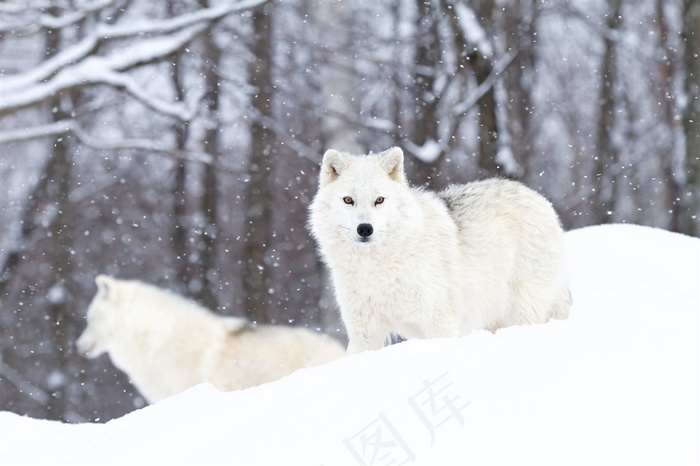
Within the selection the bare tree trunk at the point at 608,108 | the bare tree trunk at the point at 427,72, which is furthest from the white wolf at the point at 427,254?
the bare tree trunk at the point at 608,108

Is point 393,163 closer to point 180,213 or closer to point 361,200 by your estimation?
point 361,200

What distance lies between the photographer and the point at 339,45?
11117 millimetres

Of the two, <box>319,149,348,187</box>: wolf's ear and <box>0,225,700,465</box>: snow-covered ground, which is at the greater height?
<box>319,149,348,187</box>: wolf's ear

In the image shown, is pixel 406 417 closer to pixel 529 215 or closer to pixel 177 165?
pixel 529 215

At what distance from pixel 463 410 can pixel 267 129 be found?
438 inches

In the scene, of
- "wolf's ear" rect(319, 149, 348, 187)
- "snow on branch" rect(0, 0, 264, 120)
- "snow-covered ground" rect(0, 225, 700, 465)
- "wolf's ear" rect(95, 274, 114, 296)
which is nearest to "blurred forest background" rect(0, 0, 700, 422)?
"snow on branch" rect(0, 0, 264, 120)

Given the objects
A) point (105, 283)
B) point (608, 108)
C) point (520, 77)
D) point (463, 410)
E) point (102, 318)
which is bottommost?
point (102, 318)

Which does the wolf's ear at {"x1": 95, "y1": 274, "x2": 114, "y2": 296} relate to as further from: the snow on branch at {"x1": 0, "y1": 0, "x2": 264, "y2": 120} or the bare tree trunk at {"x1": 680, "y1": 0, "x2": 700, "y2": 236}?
the bare tree trunk at {"x1": 680, "y1": 0, "x2": 700, "y2": 236}

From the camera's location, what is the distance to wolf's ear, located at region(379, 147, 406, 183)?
582cm

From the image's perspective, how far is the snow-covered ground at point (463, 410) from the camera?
298 cm

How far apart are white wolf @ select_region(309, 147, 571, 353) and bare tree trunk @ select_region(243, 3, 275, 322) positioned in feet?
24.3

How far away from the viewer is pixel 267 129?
13.9m

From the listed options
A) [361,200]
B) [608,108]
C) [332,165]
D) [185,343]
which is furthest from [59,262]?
[361,200]

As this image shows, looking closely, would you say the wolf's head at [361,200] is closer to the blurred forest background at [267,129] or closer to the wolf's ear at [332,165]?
the wolf's ear at [332,165]
